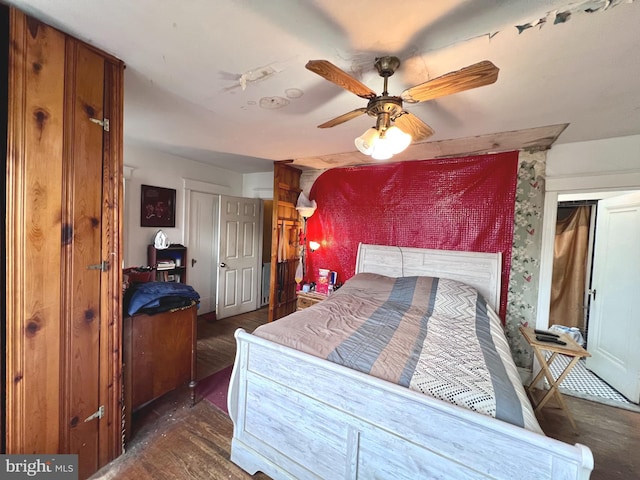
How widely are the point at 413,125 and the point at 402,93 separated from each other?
0.37m

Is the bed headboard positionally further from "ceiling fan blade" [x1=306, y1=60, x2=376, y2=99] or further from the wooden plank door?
the wooden plank door

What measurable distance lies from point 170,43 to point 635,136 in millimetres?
3472

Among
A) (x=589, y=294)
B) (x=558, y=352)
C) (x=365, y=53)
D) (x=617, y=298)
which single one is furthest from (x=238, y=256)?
(x=589, y=294)

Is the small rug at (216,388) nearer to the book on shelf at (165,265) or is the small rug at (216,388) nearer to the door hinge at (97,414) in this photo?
the door hinge at (97,414)

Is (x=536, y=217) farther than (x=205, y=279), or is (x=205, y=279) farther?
(x=205, y=279)

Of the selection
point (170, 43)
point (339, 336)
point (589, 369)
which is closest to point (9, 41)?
point (170, 43)

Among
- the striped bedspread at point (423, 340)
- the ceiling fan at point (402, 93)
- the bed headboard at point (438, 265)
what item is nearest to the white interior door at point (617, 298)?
the bed headboard at point (438, 265)

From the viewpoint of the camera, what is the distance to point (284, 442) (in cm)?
146

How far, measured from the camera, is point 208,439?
71.1 inches

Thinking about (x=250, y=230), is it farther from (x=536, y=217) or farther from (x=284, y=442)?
(x=536, y=217)

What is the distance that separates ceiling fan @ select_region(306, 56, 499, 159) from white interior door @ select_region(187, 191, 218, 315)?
3.02m

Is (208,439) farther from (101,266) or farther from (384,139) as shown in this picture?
(384,139)

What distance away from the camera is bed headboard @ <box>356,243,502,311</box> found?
2643 millimetres

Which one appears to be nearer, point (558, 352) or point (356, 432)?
point (356, 432)
